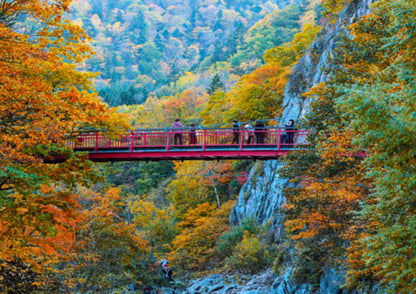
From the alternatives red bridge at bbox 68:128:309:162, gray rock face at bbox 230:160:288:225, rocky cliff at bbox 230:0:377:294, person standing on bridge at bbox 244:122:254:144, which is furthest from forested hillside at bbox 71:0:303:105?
red bridge at bbox 68:128:309:162

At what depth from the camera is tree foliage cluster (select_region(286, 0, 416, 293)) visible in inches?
237

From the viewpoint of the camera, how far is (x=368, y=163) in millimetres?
6848

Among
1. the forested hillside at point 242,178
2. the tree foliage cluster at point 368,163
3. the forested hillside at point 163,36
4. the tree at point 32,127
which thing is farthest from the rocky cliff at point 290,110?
the forested hillside at point 163,36

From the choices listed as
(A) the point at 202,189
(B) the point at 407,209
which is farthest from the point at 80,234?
(A) the point at 202,189

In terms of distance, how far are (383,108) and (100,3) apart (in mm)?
148590

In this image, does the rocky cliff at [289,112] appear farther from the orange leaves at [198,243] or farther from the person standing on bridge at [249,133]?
the person standing on bridge at [249,133]

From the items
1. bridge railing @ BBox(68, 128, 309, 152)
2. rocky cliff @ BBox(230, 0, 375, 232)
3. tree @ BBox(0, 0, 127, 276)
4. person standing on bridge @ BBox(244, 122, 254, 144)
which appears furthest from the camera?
rocky cliff @ BBox(230, 0, 375, 232)

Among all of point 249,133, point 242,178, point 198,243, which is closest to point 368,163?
point 249,133

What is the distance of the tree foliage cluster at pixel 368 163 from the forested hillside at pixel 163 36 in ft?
212

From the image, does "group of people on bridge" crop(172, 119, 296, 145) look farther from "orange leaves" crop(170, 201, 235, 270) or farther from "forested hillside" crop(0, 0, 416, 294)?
"orange leaves" crop(170, 201, 235, 270)

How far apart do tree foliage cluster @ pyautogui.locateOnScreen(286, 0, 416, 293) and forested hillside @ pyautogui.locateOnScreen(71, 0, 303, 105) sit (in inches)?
2548

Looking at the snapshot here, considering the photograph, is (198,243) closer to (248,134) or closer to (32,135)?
(248,134)

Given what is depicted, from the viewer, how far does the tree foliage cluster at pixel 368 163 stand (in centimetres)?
601

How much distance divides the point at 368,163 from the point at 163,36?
127 m
